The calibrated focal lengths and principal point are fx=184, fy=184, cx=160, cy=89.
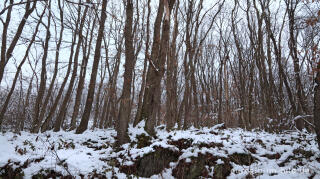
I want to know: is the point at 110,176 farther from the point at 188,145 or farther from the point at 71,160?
the point at 188,145

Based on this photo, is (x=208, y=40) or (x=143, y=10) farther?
(x=208, y=40)

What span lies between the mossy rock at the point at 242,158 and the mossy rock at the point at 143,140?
1978mm

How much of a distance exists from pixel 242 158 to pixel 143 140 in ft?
7.50

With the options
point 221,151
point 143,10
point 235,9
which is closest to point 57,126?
point 221,151

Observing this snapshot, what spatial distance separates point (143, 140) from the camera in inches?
183

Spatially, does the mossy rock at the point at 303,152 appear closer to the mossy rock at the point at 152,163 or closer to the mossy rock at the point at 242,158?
the mossy rock at the point at 242,158

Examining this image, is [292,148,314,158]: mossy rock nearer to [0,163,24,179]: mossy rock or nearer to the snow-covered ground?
the snow-covered ground

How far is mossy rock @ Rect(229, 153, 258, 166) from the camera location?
3.51m

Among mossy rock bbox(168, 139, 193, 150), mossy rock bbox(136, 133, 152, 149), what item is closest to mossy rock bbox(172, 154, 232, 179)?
mossy rock bbox(168, 139, 193, 150)

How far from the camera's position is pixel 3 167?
309 cm

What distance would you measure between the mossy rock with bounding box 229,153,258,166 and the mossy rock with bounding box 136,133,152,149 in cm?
198

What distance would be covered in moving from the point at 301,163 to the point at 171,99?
274 inches

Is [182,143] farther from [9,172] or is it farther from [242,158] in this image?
[9,172]

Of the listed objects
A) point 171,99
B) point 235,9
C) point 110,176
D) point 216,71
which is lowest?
point 110,176
